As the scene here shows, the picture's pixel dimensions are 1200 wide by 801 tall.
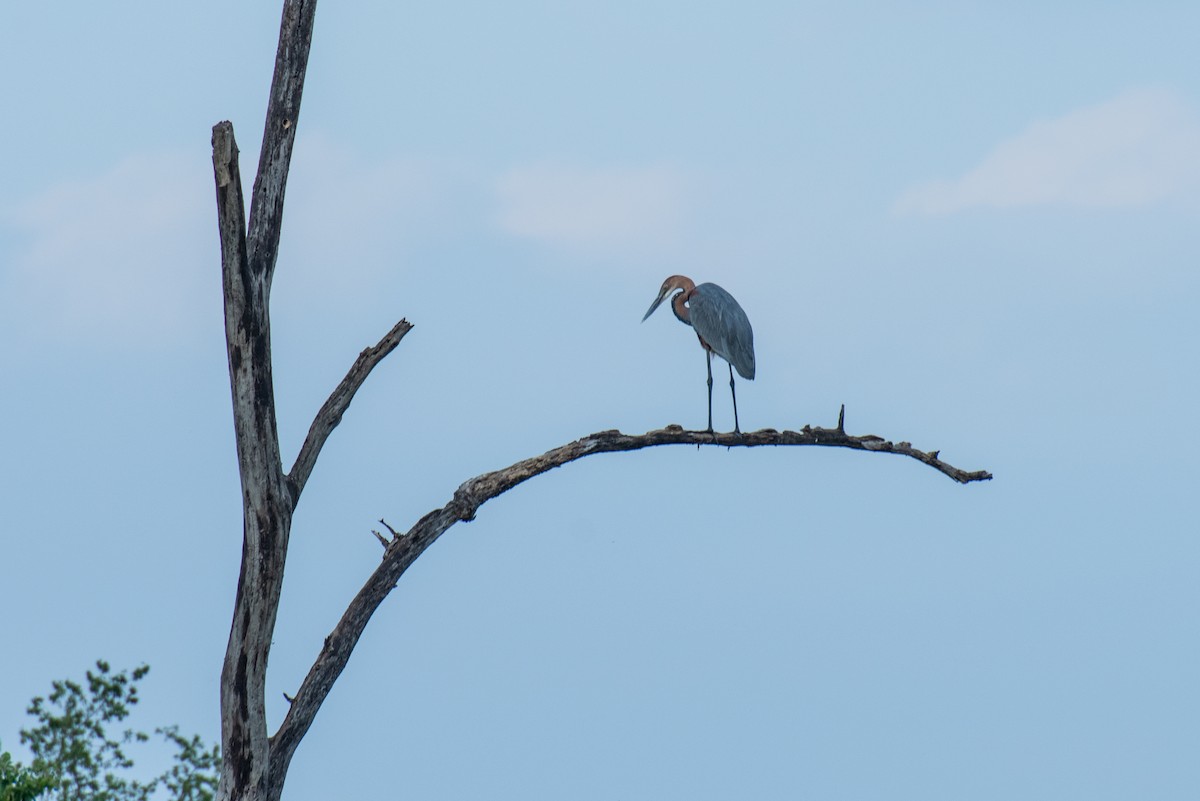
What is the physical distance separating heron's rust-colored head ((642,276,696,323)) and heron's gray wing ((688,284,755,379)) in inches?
10.4

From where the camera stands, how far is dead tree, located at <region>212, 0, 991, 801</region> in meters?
8.83

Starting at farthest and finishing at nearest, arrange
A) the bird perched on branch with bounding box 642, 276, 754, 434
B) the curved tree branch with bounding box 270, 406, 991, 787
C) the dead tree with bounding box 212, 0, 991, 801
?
the bird perched on branch with bounding box 642, 276, 754, 434 → the curved tree branch with bounding box 270, 406, 991, 787 → the dead tree with bounding box 212, 0, 991, 801

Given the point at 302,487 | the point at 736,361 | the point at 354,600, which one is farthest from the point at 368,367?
the point at 736,361

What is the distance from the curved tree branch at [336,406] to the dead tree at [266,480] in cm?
1

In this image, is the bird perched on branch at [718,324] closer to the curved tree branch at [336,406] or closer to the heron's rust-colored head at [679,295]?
the heron's rust-colored head at [679,295]

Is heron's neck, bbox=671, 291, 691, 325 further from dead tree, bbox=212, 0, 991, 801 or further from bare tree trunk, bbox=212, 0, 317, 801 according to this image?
bare tree trunk, bbox=212, 0, 317, 801

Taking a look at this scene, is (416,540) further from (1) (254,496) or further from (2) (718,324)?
(2) (718,324)

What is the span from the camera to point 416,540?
9258 mm

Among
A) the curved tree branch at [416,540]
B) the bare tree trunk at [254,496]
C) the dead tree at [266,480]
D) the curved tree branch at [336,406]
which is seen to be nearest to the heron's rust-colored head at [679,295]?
the curved tree branch at [416,540]

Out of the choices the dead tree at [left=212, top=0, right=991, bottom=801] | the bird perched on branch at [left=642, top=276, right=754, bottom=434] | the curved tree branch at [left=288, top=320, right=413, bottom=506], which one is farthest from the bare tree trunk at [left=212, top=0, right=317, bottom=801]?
the bird perched on branch at [left=642, top=276, right=754, bottom=434]

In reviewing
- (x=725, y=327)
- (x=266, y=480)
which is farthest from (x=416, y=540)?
(x=725, y=327)

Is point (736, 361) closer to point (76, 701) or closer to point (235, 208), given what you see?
point (235, 208)

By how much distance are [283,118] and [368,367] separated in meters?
1.71

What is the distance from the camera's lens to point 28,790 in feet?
28.1
